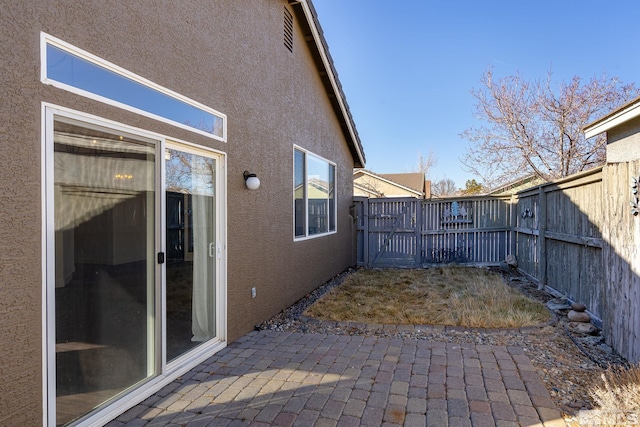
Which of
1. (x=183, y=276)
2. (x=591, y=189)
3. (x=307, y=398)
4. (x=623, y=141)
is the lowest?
(x=307, y=398)

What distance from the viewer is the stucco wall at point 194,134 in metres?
2.06

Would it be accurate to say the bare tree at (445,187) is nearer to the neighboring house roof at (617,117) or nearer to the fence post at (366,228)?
the fence post at (366,228)

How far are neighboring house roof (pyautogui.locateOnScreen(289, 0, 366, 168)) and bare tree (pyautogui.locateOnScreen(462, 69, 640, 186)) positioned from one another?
25.0 ft

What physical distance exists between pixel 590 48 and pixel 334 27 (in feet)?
32.8

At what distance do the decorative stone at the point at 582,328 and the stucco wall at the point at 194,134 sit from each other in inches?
152

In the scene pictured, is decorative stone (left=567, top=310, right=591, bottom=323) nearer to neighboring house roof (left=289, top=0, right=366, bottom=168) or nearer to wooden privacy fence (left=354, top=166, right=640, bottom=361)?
wooden privacy fence (left=354, top=166, right=640, bottom=361)

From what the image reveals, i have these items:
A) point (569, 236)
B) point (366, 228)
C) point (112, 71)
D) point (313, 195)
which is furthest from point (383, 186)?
point (112, 71)

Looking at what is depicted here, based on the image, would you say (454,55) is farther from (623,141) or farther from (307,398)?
(307,398)

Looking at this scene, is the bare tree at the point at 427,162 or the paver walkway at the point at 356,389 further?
the bare tree at the point at 427,162

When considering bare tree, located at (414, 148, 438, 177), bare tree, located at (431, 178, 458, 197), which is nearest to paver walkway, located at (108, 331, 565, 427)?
bare tree, located at (414, 148, 438, 177)

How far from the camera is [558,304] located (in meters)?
5.48

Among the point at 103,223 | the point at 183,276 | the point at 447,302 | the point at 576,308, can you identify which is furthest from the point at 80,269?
the point at 576,308

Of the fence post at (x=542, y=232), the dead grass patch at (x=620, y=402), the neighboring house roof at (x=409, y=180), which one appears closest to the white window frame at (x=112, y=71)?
the dead grass patch at (x=620, y=402)

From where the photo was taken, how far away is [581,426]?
8.29 feet
